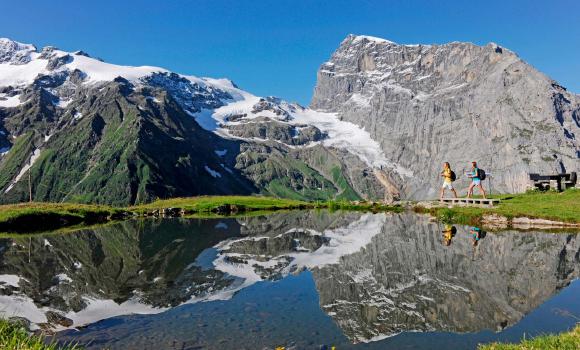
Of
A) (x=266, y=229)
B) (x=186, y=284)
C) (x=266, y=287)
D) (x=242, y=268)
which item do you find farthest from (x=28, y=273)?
(x=266, y=229)

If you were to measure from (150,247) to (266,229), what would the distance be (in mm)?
16950

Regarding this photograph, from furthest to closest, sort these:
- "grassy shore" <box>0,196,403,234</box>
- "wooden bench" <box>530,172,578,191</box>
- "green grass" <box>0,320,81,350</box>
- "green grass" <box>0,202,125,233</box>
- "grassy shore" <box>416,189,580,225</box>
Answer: "wooden bench" <box>530,172,578,191</box> < "grassy shore" <box>0,196,403,234</box> < "green grass" <box>0,202,125,233</box> < "grassy shore" <box>416,189,580,225</box> < "green grass" <box>0,320,81,350</box>

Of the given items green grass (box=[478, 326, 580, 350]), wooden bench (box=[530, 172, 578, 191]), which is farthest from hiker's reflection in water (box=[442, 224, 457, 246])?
wooden bench (box=[530, 172, 578, 191])

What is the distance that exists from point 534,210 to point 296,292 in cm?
3613

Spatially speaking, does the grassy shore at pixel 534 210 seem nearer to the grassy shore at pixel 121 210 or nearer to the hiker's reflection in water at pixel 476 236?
the hiker's reflection in water at pixel 476 236

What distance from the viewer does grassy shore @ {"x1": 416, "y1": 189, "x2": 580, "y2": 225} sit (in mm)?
43247

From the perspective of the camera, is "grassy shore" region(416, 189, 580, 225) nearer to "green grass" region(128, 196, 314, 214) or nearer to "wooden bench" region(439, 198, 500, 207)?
"wooden bench" region(439, 198, 500, 207)

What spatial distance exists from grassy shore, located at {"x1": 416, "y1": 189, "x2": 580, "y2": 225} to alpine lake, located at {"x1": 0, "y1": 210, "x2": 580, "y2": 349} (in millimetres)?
8368

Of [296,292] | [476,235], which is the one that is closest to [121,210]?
[476,235]

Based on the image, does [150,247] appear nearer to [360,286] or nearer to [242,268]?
[242,268]

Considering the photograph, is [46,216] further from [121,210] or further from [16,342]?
[16,342]

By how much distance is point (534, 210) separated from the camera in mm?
46031

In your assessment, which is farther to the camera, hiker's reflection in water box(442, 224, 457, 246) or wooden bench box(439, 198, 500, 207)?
wooden bench box(439, 198, 500, 207)

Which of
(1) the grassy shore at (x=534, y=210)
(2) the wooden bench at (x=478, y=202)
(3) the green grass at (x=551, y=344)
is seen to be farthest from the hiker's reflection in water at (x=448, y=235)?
(3) the green grass at (x=551, y=344)
